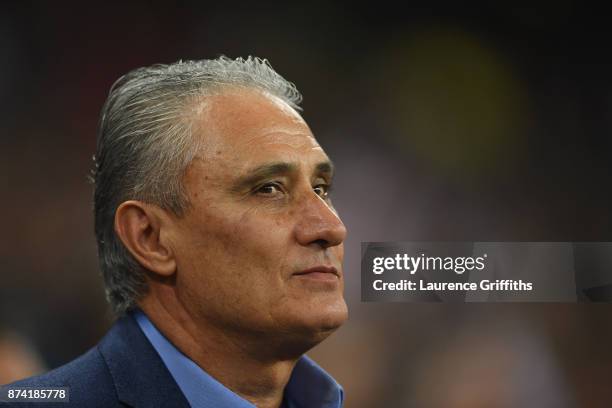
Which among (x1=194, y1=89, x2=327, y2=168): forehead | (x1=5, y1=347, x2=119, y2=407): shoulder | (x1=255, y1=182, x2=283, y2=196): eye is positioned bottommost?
(x1=5, y1=347, x2=119, y2=407): shoulder

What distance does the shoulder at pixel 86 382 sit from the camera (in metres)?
1.06

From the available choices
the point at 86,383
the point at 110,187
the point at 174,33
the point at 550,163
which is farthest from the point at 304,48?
the point at 86,383

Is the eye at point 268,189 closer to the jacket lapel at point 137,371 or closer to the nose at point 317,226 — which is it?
the nose at point 317,226

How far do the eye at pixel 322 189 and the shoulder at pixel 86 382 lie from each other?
369 millimetres

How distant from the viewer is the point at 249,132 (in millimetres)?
1104

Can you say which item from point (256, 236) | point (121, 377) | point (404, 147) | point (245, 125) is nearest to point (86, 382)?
point (121, 377)

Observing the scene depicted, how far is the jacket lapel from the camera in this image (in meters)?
1.04

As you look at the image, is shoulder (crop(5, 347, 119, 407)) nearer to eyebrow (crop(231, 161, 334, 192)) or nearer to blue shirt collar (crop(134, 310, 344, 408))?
blue shirt collar (crop(134, 310, 344, 408))

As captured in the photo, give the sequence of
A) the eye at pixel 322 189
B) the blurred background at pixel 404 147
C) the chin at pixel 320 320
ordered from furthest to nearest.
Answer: the blurred background at pixel 404 147 < the eye at pixel 322 189 < the chin at pixel 320 320

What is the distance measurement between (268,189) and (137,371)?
288 millimetres

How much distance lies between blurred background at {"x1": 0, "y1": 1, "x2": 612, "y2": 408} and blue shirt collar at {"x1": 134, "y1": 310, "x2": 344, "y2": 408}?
81cm

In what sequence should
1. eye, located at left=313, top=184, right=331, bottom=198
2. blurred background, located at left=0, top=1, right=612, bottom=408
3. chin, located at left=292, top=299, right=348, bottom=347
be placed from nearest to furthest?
chin, located at left=292, top=299, right=348, bottom=347 < eye, located at left=313, top=184, right=331, bottom=198 < blurred background, located at left=0, top=1, right=612, bottom=408

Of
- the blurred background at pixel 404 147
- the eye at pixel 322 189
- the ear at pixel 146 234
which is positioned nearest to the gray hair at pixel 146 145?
the ear at pixel 146 234

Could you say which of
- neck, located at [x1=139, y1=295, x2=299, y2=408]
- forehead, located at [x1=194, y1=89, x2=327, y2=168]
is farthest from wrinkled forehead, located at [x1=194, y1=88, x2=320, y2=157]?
neck, located at [x1=139, y1=295, x2=299, y2=408]
